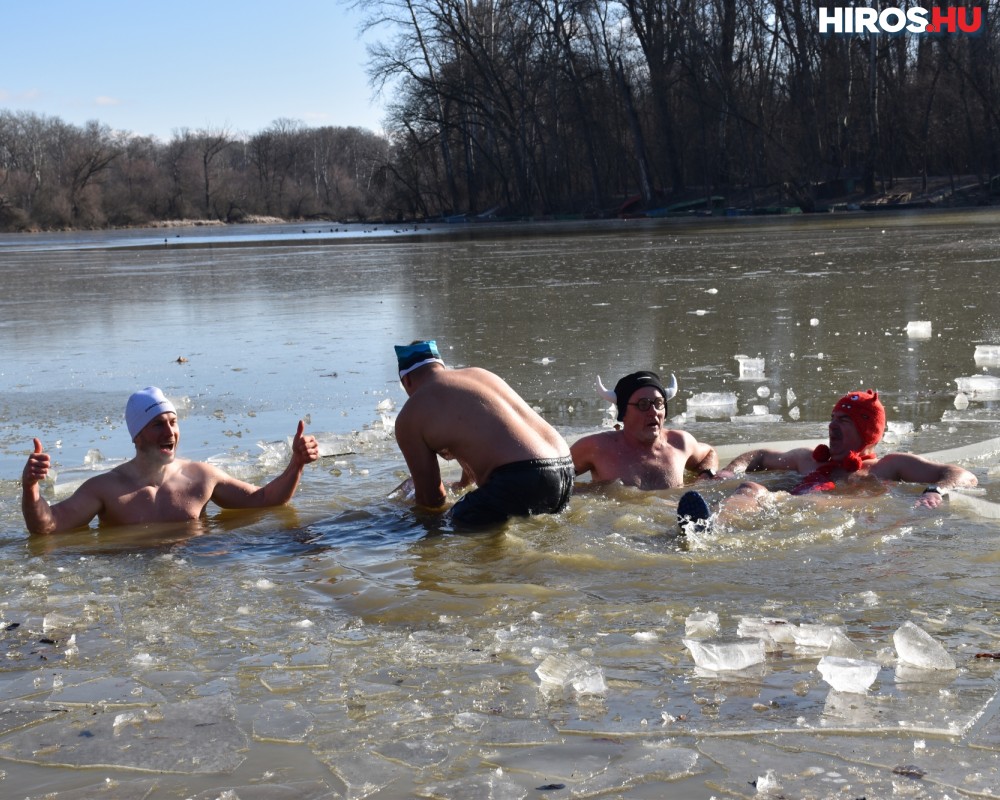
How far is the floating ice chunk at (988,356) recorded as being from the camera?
8.36m

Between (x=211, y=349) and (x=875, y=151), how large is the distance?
34873 millimetres

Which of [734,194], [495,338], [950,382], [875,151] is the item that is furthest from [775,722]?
[734,194]

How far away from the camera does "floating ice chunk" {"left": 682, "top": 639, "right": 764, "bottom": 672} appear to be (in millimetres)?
3293

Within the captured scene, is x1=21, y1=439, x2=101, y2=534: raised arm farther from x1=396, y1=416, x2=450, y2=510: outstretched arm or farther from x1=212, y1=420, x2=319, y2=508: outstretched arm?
x1=396, y1=416, x2=450, y2=510: outstretched arm

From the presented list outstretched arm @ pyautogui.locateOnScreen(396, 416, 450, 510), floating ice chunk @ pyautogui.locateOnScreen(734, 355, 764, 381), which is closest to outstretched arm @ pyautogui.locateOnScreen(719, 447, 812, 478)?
outstretched arm @ pyautogui.locateOnScreen(396, 416, 450, 510)

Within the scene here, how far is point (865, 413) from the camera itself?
235 inches

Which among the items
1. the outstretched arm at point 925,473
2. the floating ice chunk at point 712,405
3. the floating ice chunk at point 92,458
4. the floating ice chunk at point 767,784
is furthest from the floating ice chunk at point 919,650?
the floating ice chunk at point 92,458

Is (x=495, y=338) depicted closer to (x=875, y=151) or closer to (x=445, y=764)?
(x=445, y=764)

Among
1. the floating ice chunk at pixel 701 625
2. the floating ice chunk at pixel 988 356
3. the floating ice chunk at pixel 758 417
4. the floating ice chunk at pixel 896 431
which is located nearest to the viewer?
the floating ice chunk at pixel 701 625

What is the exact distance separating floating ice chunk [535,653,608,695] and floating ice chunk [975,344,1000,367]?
5956mm

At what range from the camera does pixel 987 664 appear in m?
3.24

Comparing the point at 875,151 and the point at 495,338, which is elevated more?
the point at 875,151

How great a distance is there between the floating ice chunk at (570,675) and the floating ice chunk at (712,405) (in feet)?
14.1

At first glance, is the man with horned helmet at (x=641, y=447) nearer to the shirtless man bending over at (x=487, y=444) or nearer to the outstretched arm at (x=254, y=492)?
the shirtless man bending over at (x=487, y=444)
